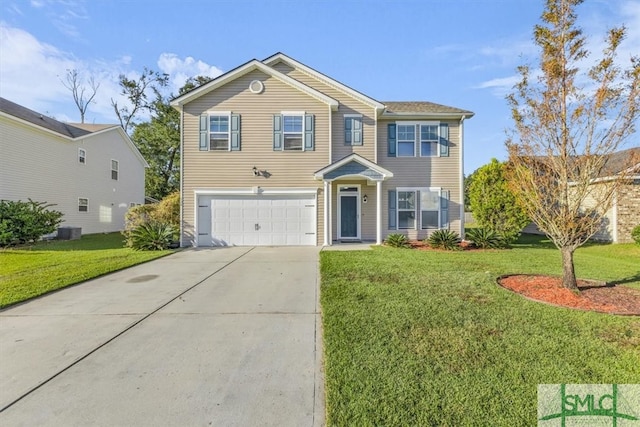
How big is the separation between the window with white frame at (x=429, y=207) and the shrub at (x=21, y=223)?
16.2 meters

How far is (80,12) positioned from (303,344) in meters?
12.4

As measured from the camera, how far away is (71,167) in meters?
17.2

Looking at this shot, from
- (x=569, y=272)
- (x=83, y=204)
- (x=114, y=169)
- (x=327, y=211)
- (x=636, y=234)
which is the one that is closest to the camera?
(x=569, y=272)

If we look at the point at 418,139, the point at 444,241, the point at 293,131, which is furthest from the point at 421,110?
the point at 444,241

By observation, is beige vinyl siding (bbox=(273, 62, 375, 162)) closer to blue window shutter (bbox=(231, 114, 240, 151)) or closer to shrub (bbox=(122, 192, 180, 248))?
blue window shutter (bbox=(231, 114, 240, 151))

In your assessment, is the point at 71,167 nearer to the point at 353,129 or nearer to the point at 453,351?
the point at 353,129

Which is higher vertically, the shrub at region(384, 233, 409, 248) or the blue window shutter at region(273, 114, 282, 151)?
the blue window shutter at region(273, 114, 282, 151)

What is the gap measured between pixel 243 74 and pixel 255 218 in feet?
20.0

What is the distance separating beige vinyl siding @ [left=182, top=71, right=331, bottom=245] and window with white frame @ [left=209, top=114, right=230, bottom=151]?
256mm

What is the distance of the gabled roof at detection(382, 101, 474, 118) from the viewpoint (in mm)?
13258

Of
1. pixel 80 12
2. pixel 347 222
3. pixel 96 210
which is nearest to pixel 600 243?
pixel 347 222

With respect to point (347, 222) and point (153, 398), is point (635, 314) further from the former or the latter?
point (347, 222)

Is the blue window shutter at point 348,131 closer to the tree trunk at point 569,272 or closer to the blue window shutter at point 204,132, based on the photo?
the blue window shutter at point 204,132

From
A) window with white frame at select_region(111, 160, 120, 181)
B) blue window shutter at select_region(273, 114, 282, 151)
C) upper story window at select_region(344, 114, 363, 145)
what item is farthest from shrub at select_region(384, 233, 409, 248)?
window with white frame at select_region(111, 160, 120, 181)
